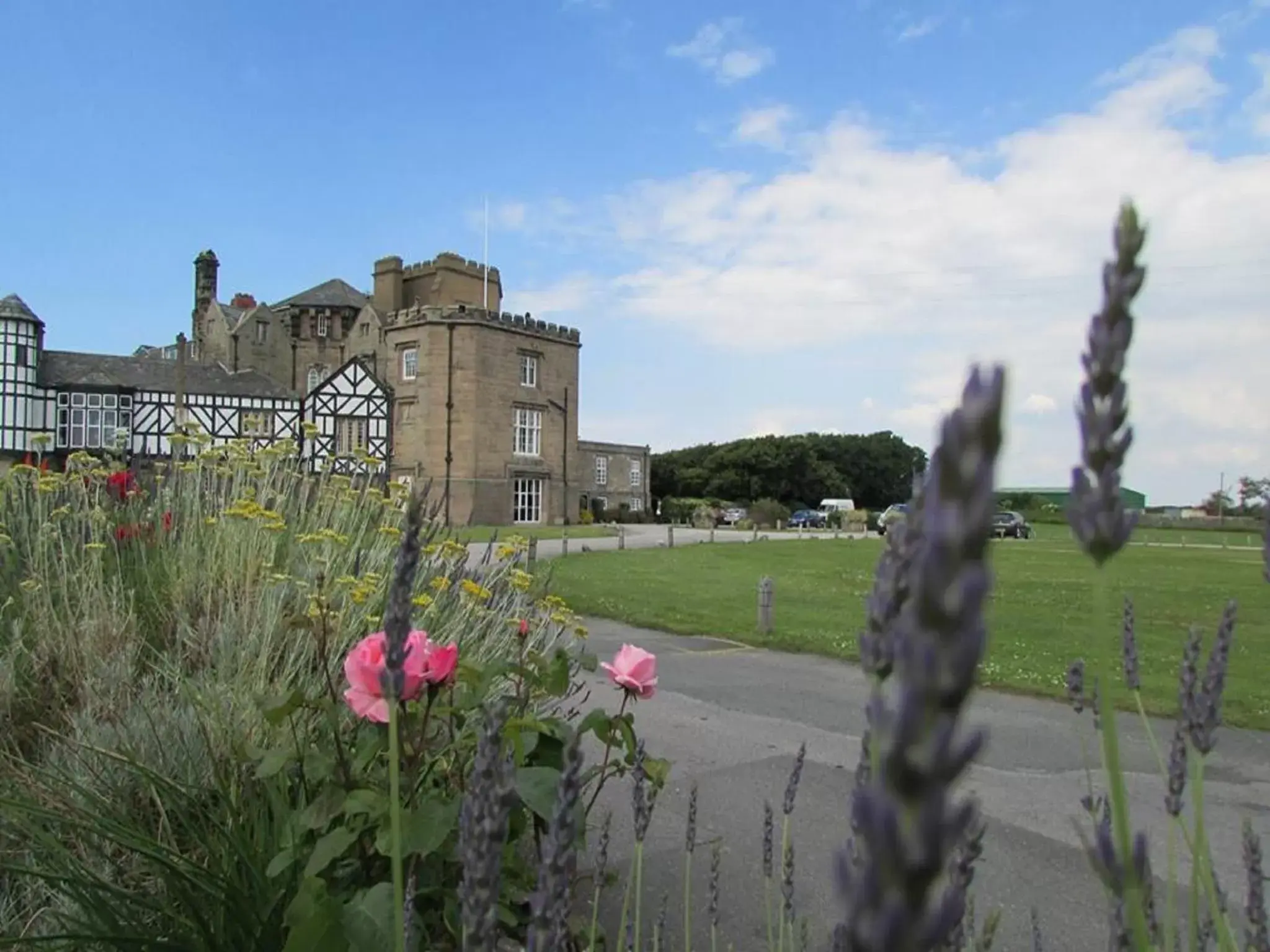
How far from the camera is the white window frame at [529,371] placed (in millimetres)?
55031

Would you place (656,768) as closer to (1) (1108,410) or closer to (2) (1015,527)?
(1) (1108,410)

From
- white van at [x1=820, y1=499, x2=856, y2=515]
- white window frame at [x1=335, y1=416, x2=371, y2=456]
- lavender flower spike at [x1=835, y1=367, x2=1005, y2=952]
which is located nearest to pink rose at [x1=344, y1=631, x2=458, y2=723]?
lavender flower spike at [x1=835, y1=367, x2=1005, y2=952]

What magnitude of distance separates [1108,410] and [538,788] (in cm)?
243

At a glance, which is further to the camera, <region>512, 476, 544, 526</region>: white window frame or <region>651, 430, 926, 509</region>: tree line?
<region>651, 430, 926, 509</region>: tree line

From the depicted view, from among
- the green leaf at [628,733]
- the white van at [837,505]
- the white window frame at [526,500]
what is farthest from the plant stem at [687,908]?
the white van at [837,505]

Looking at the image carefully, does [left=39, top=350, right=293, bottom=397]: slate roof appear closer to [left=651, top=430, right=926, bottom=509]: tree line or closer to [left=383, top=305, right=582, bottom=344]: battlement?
[left=383, top=305, right=582, bottom=344]: battlement

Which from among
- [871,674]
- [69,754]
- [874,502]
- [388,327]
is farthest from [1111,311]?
[874,502]

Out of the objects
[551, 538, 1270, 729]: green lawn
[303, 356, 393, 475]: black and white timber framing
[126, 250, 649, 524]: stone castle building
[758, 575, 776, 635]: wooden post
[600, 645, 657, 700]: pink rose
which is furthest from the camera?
[126, 250, 649, 524]: stone castle building

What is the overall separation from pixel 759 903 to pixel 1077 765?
4005mm

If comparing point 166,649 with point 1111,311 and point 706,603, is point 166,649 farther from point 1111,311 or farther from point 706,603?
point 706,603

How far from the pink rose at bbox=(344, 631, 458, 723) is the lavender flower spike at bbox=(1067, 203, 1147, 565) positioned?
170 centimetres

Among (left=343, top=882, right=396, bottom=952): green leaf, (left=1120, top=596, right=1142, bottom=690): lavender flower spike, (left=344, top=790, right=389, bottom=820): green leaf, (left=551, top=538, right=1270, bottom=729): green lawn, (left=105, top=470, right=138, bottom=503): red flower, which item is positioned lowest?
(left=551, top=538, right=1270, bottom=729): green lawn

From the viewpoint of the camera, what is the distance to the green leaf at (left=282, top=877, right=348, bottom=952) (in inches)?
91.4

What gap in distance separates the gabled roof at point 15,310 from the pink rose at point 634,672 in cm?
4935
